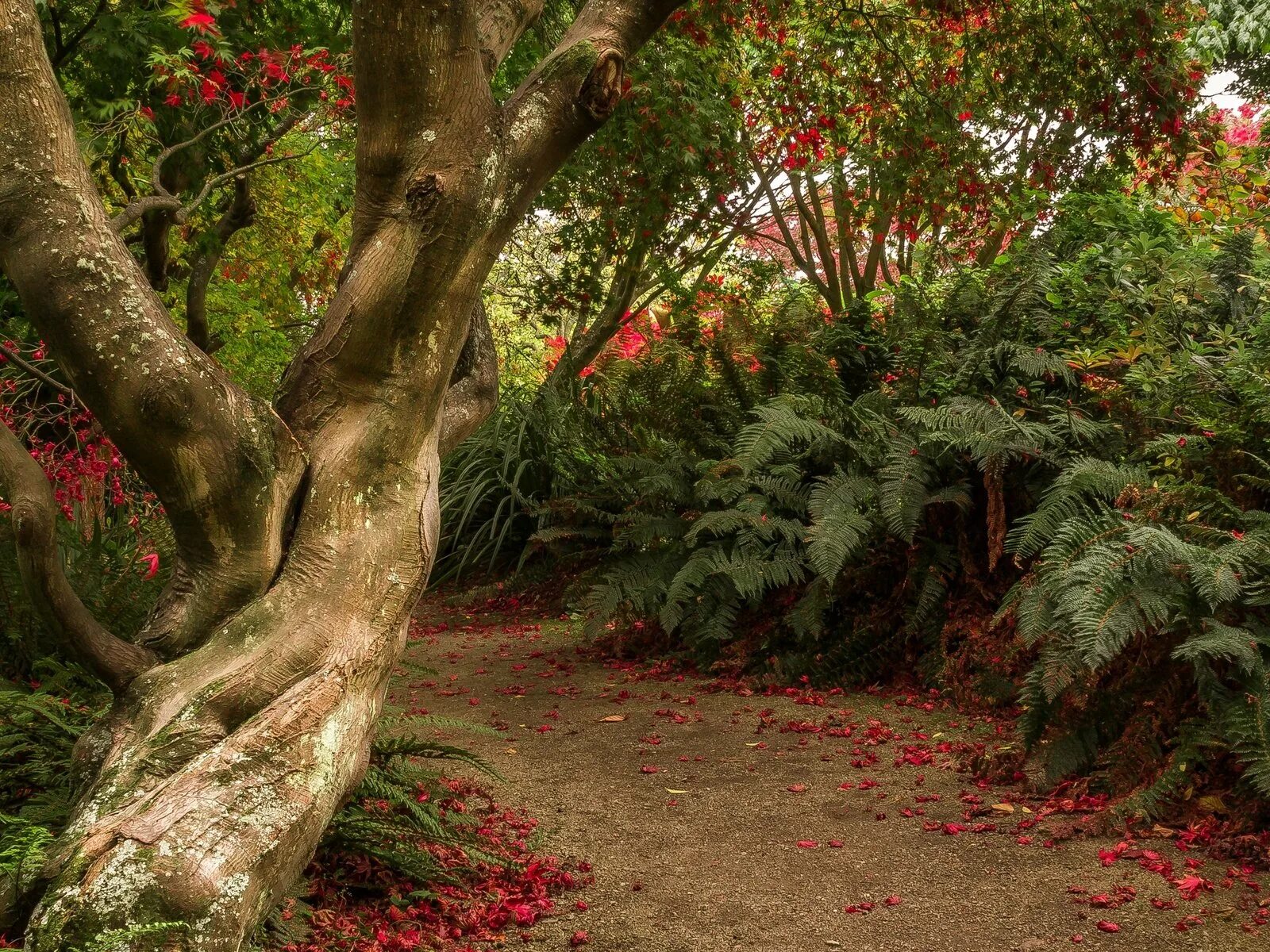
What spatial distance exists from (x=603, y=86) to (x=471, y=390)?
1247 millimetres

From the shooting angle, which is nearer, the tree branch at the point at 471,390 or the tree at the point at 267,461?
the tree at the point at 267,461

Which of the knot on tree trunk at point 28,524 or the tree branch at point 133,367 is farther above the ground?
the tree branch at point 133,367

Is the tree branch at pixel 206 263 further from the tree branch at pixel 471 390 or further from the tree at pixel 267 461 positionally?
the tree at pixel 267 461

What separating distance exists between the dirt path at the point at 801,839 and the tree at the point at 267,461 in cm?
110

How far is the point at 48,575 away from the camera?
258 cm

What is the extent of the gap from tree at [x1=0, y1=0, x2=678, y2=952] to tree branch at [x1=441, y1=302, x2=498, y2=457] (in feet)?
1.41

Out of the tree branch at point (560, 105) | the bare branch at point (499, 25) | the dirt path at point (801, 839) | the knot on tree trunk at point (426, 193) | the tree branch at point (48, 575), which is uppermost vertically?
the bare branch at point (499, 25)

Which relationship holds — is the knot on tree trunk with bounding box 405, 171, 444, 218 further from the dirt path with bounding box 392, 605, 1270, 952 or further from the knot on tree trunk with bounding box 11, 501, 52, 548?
the dirt path with bounding box 392, 605, 1270, 952

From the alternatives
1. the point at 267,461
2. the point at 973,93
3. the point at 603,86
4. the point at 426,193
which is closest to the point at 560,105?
the point at 603,86

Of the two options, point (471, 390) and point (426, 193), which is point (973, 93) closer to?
point (471, 390)

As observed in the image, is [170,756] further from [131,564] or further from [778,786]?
[778,786]

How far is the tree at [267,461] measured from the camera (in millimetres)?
2271

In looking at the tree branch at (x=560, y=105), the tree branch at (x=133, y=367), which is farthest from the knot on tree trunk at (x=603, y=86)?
the tree branch at (x=133, y=367)

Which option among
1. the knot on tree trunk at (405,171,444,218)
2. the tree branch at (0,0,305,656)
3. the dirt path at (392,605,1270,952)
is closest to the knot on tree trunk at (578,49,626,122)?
the knot on tree trunk at (405,171,444,218)
